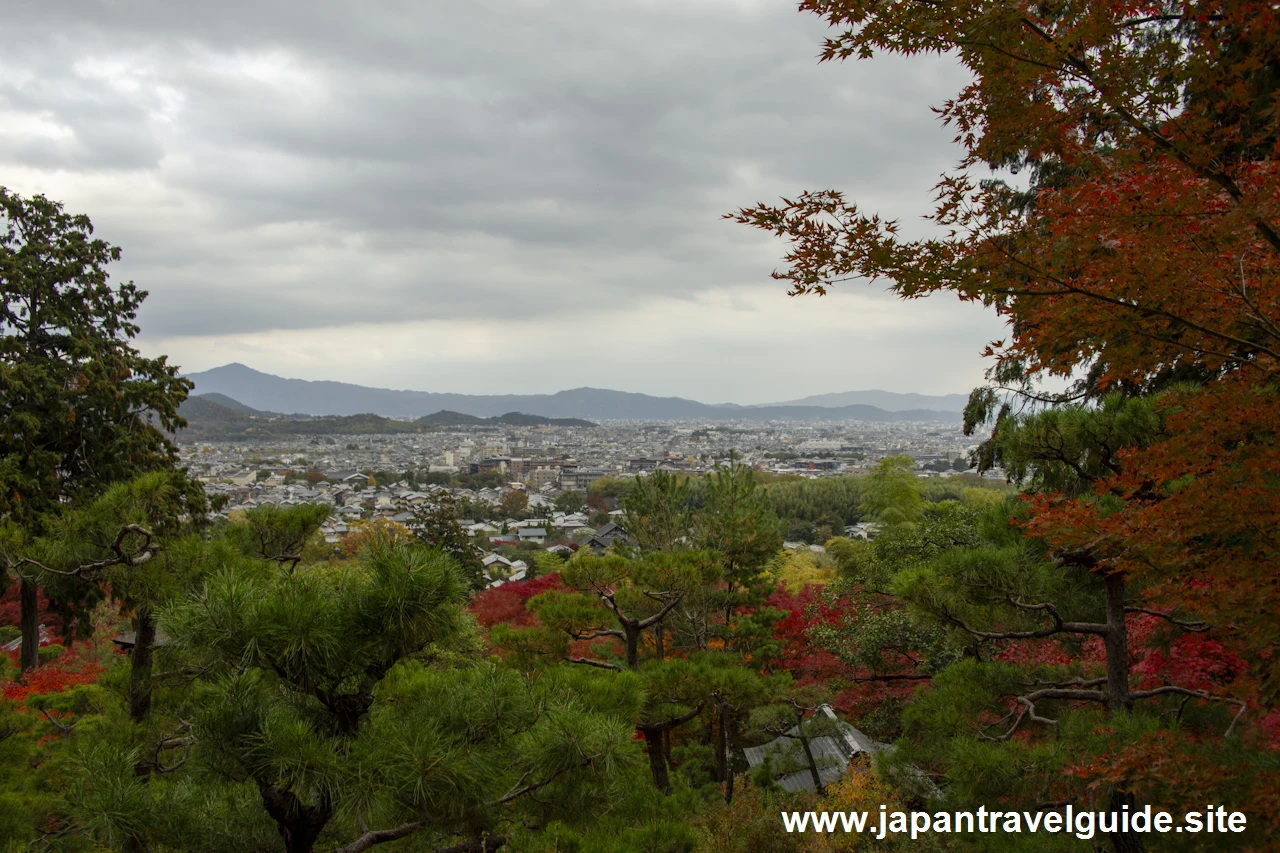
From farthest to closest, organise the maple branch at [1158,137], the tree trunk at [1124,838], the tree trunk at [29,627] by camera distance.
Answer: the tree trunk at [29,627] → the tree trunk at [1124,838] → the maple branch at [1158,137]

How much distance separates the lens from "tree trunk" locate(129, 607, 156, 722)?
3.66 m

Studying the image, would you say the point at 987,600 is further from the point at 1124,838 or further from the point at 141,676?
the point at 141,676

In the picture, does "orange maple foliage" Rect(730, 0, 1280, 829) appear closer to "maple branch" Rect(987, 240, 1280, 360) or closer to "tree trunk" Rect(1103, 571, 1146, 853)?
"maple branch" Rect(987, 240, 1280, 360)

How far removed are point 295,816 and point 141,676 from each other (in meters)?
1.96

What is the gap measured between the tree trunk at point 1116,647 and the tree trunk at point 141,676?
5.19 metres

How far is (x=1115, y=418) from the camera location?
3410 millimetres

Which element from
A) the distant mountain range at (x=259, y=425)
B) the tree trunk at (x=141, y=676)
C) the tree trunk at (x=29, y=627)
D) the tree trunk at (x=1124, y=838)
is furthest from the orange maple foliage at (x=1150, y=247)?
the distant mountain range at (x=259, y=425)

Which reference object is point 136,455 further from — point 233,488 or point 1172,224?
point 233,488

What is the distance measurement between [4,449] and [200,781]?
8.58m

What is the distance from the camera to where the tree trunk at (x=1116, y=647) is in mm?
3359

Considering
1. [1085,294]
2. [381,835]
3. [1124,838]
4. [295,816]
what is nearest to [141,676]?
[295,816]

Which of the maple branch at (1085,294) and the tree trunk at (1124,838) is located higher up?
the maple branch at (1085,294)

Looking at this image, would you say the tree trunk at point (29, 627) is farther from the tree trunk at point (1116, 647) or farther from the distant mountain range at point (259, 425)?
the distant mountain range at point (259, 425)

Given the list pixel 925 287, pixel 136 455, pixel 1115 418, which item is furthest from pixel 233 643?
pixel 136 455
